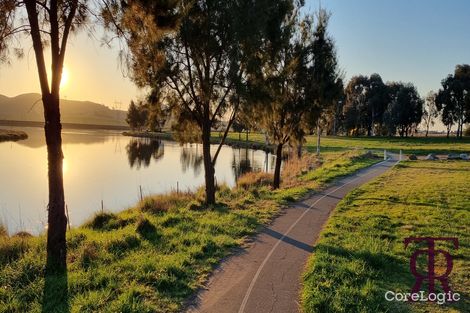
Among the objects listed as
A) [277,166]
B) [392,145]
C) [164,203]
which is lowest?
[164,203]

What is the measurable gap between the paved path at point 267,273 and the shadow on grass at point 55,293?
2350 mm

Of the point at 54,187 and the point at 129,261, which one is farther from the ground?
the point at 54,187

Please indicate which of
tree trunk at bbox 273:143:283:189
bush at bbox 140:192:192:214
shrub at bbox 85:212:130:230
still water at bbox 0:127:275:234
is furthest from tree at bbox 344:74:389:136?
shrub at bbox 85:212:130:230

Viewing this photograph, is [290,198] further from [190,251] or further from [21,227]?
[21,227]

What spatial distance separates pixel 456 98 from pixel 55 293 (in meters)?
93.9

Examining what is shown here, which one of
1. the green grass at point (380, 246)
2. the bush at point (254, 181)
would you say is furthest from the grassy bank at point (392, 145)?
the green grass at point (380, 246)

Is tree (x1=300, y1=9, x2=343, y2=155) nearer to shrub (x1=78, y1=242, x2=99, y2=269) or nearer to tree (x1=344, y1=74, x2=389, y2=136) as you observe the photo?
shrub (x1=78, y1=242, x2=99, y2=269)

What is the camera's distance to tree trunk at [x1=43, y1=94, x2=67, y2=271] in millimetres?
8523

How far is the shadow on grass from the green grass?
453 cm

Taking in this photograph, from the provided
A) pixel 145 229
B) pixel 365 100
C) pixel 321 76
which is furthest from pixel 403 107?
pixel 145 229

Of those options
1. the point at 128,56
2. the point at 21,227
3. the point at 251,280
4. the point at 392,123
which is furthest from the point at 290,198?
the point at 392,123

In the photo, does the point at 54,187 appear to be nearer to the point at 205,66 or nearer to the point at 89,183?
the point at 205,66

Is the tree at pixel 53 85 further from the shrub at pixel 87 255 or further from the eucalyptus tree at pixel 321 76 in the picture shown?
the eucalyptus tree at pixel 321 76

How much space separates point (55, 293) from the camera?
7.23 meters
